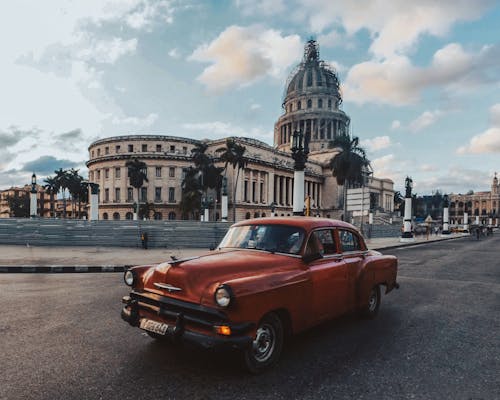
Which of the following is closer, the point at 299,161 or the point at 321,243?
the point at 321,243

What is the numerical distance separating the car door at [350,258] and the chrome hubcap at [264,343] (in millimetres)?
1721

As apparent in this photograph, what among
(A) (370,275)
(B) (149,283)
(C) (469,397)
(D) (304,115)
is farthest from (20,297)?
(D) (304,115)

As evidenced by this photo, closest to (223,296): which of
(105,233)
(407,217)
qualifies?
(105,233)

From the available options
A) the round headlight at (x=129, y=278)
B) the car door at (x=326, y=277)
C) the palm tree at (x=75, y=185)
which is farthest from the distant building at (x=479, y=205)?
the round headlight at (x=129, y=278)

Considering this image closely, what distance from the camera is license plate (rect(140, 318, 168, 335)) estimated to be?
368 centimetres

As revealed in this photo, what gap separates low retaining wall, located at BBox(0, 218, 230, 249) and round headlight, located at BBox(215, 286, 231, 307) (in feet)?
56.7

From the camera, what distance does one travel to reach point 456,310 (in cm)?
656

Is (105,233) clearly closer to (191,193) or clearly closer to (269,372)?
(269,372)

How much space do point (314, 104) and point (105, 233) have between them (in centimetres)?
8592

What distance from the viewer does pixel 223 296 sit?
3432 mm

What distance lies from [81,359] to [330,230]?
3600mm

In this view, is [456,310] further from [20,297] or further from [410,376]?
[20,297]

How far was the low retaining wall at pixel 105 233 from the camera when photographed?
66.9 ft

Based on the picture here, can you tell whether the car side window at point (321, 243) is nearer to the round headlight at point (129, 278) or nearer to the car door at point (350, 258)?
the car door at point (350, 258)
